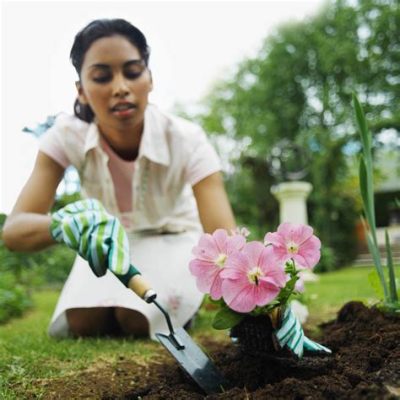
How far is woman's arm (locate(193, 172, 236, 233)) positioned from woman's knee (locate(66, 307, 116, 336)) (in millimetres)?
623

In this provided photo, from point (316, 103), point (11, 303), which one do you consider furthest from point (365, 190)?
point (316, 103)

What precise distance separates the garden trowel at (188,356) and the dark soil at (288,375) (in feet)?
0.11

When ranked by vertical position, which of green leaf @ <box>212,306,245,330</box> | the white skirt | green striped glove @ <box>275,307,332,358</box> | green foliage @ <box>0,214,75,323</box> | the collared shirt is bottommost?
green foliage @ <box>0,214,75,323</box>

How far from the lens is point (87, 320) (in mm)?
2123

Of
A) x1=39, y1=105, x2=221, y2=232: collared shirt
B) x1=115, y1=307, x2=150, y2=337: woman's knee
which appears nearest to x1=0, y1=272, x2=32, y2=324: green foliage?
x1=115, y1=307, x2=150, y2=337: woman's knee

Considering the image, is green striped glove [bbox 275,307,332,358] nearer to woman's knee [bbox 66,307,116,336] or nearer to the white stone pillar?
woman's knee [bbox 66,307,116,336]

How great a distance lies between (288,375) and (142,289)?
40 cm

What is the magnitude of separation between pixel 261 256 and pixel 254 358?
0.35 meters

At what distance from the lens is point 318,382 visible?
98 cm

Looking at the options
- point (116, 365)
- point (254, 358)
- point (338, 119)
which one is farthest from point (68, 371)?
point (338, 119)

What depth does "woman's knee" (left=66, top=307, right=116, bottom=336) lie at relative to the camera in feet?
6.91

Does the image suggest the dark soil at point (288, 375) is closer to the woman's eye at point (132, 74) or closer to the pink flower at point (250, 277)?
the pink flower at point (250, 277)

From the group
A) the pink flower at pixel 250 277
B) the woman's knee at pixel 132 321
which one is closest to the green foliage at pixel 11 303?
the woman's knee at pixel 132 321

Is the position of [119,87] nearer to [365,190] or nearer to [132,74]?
[132,74]
